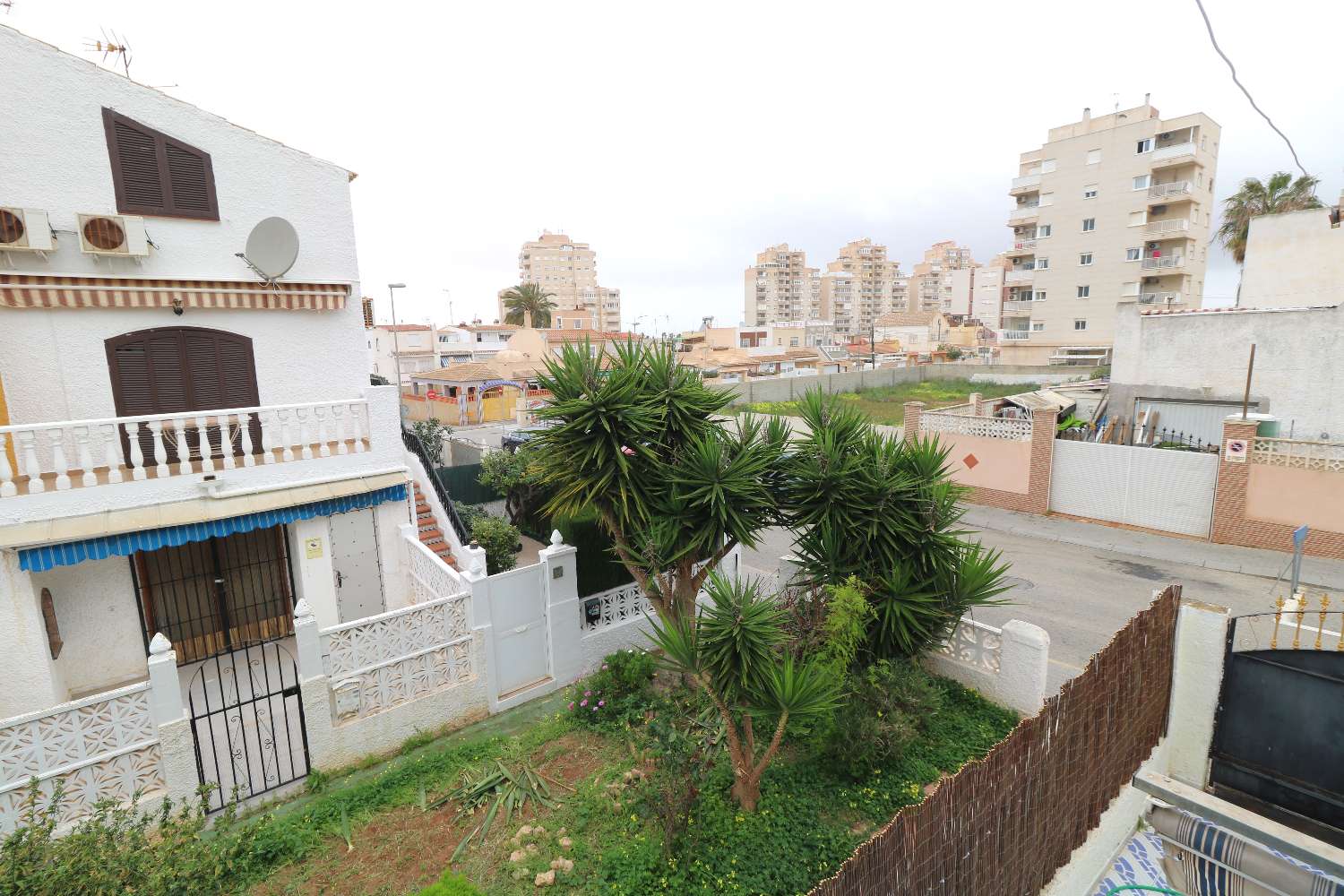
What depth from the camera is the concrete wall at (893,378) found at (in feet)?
127

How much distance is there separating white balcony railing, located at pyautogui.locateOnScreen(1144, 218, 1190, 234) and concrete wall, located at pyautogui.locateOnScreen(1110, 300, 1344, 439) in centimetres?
2430

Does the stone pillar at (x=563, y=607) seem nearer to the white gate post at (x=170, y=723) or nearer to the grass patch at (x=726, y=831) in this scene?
the grass patch at (x=726, y=831)

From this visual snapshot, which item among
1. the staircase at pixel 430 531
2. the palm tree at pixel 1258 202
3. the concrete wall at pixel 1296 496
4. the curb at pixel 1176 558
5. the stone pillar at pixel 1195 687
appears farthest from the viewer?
the palm tree at pixel 1258 202

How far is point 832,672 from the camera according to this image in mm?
5656

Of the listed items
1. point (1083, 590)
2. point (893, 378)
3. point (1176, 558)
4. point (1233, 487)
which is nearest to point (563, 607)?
point (1083, 590)

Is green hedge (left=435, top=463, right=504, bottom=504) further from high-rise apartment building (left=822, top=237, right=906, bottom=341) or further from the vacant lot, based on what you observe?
high-rise apartment building (left=822, top=237, right=906, bottom=341)

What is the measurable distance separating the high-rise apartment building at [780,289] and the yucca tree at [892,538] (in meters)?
132

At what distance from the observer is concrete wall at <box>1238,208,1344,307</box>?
20641 mm

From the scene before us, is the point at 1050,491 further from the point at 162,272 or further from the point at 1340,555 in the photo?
the point at 162,272

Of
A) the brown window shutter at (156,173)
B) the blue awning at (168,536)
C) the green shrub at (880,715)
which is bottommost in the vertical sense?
the green shrub at (880,715)

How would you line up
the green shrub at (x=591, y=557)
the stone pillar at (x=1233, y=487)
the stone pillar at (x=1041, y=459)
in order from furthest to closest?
the stone pillar at (x=1041, y=459) → the stone pillar at (x=1233, y=487) → the green shrub at (x=591, y=557)

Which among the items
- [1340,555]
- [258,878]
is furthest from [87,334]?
[1340,555]

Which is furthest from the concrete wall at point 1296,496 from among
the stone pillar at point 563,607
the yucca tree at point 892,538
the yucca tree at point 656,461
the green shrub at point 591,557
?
the stone pillar at point 563,607

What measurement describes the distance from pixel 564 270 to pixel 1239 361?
129 meters
